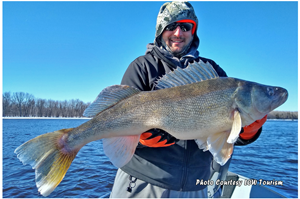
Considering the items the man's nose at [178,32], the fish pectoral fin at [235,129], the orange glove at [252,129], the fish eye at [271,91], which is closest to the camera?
the fish pectoral fin at [235,129]

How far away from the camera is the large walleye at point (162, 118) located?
7.79ft

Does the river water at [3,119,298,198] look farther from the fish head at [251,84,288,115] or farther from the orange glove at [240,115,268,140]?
the fish head at [251,84,288,115]

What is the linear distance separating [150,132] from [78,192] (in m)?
7.04

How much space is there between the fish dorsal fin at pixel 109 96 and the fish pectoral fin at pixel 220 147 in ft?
3.51

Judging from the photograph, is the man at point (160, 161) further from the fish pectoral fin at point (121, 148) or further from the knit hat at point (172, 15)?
the knit hat at point (172, 15)

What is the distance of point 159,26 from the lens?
362 cm

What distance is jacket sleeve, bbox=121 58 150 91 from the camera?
287 cm

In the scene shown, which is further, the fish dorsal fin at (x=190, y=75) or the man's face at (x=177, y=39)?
the man's face at (x=177, y=39)

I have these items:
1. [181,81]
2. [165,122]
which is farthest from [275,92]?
[165,122]

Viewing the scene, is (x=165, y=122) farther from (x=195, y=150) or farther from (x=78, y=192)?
(x=78, y=192)

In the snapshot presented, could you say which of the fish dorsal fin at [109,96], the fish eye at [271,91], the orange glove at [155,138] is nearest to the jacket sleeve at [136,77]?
the fish dorsal fin at [109,96]

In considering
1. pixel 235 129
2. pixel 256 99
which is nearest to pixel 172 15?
pixel 256 99

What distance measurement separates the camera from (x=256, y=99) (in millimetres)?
2410

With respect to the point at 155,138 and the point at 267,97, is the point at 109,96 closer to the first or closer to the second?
the point at 155,138
